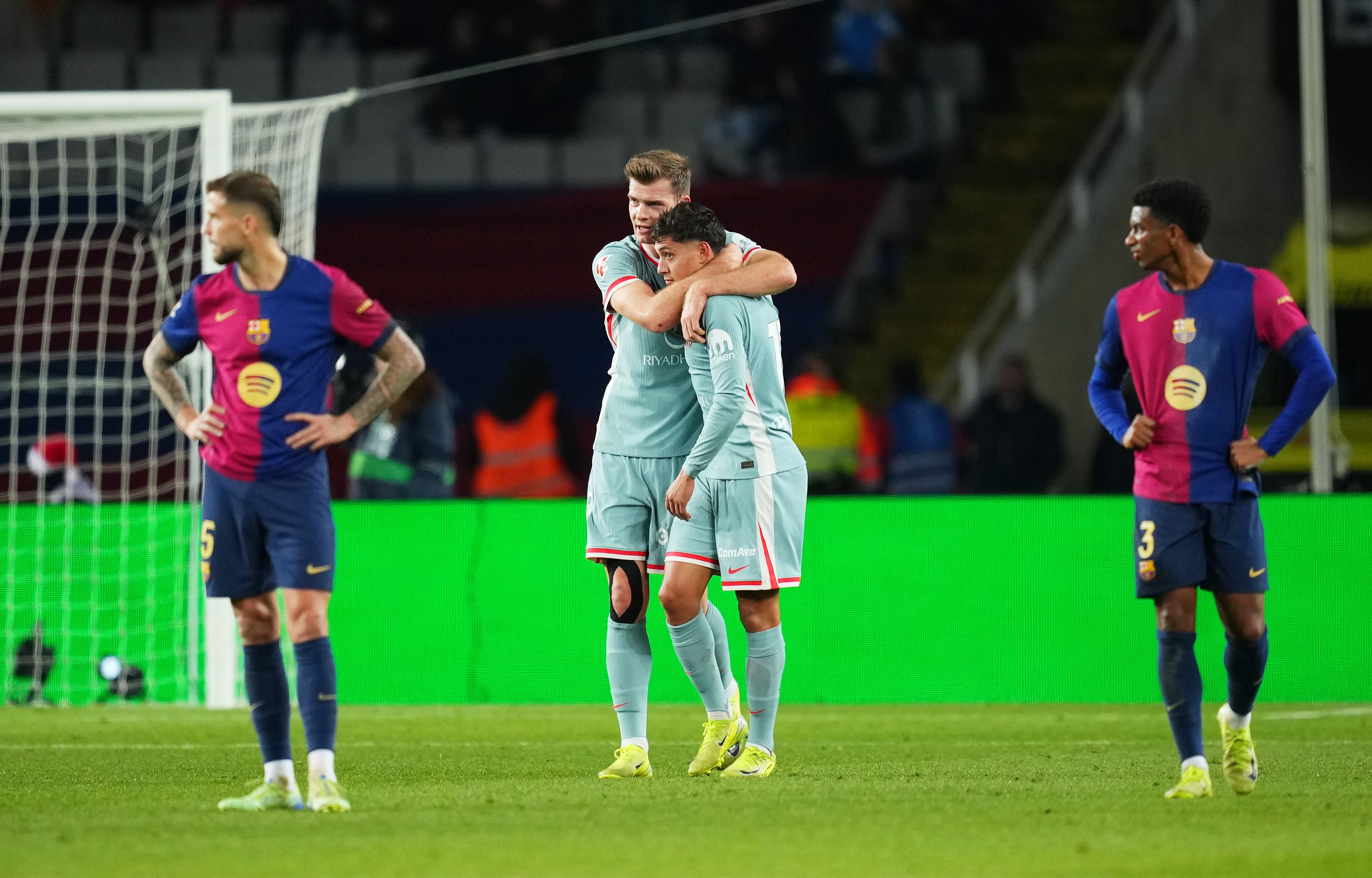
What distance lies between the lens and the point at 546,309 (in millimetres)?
18297

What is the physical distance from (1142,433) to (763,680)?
1.51 metres

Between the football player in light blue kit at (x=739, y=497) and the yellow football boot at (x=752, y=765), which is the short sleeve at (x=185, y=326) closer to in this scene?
the football player in light blue kit at (x=739, y=497)

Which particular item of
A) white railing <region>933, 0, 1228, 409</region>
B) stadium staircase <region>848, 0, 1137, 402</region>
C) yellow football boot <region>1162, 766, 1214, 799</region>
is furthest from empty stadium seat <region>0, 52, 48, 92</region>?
yellow football boot <region>1162, 766, 1214, 799</region>

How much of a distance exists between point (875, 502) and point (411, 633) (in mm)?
2569

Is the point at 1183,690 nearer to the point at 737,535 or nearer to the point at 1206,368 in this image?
the point at 1206,368

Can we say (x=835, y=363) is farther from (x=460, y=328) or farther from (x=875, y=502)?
(x=875, y=502)

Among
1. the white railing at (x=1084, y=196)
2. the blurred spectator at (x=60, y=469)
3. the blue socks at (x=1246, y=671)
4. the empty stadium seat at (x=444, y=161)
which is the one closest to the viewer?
the blue socks at (x=1246, y=671)

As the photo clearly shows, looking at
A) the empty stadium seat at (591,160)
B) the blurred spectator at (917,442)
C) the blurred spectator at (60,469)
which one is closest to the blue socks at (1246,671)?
the blurred spectator at (60,469)

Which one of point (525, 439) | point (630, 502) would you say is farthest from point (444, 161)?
point (630, 502)

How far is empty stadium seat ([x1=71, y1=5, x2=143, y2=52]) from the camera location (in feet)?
63.2

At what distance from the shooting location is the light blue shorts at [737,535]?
659 cm

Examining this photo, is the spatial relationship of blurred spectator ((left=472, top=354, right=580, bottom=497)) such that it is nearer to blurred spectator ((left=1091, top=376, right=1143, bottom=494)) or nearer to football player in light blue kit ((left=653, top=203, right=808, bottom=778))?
blurred spectator ((left=1091, top=376, right=1143, bottom=494))

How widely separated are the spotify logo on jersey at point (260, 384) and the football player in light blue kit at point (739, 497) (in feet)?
4.61

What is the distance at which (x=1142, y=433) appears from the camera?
614 centimetres
